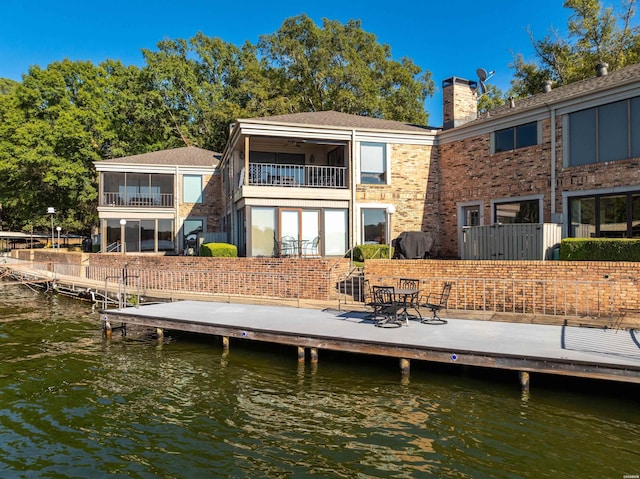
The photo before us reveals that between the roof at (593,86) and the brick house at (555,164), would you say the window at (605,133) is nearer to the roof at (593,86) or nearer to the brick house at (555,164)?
the brick house at (555,164)

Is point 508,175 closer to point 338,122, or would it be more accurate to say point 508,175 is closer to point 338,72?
point 338,122

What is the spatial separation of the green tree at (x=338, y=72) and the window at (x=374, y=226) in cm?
1944

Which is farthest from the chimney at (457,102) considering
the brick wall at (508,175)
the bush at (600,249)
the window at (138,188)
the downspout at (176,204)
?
the window at (138,188)

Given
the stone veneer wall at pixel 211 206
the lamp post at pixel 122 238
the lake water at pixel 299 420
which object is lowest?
the lake water at pixel 299 420

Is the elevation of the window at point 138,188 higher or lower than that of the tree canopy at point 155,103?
lower

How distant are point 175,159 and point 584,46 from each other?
92.8 feet

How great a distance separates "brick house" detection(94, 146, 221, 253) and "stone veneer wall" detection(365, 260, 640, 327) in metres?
17.3

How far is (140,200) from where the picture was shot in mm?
28422

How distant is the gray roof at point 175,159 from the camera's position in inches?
1106

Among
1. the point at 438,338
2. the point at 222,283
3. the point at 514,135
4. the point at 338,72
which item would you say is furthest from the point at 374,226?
the point at 338,72

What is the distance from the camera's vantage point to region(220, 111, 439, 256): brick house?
18.8m

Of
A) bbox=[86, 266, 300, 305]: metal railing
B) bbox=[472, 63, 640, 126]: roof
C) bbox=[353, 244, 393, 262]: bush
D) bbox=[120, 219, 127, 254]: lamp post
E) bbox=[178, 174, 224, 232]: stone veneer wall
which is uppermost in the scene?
bbox=[472, 63, 640, 126]: roof

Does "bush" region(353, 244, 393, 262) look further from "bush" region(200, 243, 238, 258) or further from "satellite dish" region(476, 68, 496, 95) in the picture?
"satellite dish" region(476, 68, 496, 95)

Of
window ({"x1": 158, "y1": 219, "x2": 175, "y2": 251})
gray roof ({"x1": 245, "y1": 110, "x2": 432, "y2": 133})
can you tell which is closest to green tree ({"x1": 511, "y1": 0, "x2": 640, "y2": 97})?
gray roof ({"x1": 245, "y1": 110, "x2": 432, "y2": 133})
